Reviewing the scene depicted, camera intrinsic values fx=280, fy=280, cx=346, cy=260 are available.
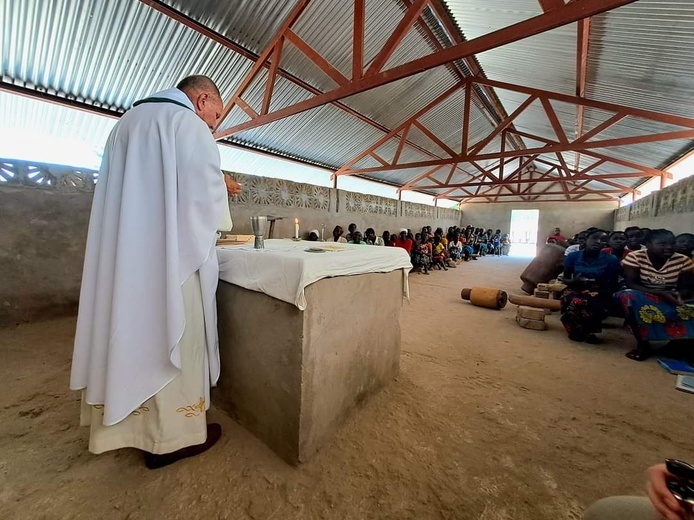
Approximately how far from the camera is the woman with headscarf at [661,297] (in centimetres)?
261

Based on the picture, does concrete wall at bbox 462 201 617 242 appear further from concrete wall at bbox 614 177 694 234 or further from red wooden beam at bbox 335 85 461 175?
red wooden beam at bbox 335 85 461 175

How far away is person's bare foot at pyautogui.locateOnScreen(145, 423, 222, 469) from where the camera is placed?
1324 millimetres

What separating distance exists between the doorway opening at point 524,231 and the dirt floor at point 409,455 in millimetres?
15533

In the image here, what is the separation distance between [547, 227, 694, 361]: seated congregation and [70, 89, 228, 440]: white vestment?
3843mm

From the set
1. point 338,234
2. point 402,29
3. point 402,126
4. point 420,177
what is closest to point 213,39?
point 402,29

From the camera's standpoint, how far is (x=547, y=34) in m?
4.08

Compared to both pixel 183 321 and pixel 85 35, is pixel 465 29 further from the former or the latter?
pixel 183 321

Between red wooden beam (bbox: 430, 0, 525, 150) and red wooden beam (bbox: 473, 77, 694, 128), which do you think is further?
red wooden beam (bbox: 473, 77, 694, 128)

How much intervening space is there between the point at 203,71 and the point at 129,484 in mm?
5447

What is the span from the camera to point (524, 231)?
16.2 meters

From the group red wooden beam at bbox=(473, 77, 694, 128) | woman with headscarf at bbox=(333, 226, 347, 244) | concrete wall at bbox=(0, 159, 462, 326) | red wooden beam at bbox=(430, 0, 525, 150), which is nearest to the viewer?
concrete wall at bbox=(0, 159, 462, 326)

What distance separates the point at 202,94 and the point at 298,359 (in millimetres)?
1438

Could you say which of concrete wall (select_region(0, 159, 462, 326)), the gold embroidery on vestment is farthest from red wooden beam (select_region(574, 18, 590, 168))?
concrete wall (select_region(0, 159, 462, 326))

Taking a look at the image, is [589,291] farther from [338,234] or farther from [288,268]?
[338,234]
